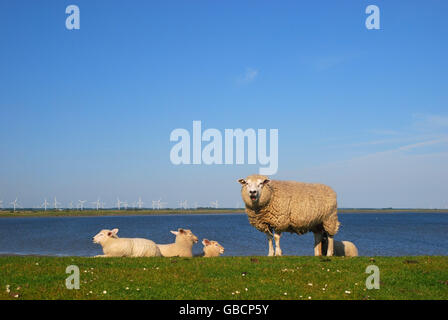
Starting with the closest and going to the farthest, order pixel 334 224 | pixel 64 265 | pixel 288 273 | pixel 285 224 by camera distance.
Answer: pixel 288 273 → pixel 64 265 → pixel 285 224 → pixel 334 224

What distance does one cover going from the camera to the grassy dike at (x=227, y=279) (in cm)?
1055

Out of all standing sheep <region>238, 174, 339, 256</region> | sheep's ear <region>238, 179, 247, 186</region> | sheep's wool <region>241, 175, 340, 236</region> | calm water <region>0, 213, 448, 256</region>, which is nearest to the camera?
standing sheep <region>238, 174, 339, 256</region>

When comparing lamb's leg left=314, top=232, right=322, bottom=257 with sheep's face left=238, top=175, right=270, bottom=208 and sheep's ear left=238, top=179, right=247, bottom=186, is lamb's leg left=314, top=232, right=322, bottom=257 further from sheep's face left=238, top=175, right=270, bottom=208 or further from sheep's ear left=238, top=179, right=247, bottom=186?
sheep's ear left=238, top=179, right=247, bottom=186

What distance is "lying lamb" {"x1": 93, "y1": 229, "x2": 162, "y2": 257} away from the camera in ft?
65.8

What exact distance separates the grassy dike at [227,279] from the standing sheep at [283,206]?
9.14ft

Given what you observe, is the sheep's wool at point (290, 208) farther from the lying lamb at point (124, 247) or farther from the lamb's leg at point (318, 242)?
the lying lamb at point (124, 247)

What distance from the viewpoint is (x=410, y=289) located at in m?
11.5

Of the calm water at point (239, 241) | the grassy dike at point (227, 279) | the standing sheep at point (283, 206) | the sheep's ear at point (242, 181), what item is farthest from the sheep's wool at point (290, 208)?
the calm water at point (239, 241)

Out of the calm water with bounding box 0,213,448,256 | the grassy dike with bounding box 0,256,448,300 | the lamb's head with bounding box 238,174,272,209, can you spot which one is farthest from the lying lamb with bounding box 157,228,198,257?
the calm water with bounding box 0,213,448,256

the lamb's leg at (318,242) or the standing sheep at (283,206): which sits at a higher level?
the standing sheep at (283,206)

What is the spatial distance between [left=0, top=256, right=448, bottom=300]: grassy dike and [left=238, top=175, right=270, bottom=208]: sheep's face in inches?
116

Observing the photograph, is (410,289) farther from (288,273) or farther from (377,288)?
(288,273)

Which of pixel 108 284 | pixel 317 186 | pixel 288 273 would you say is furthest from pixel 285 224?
pixel 108 284
